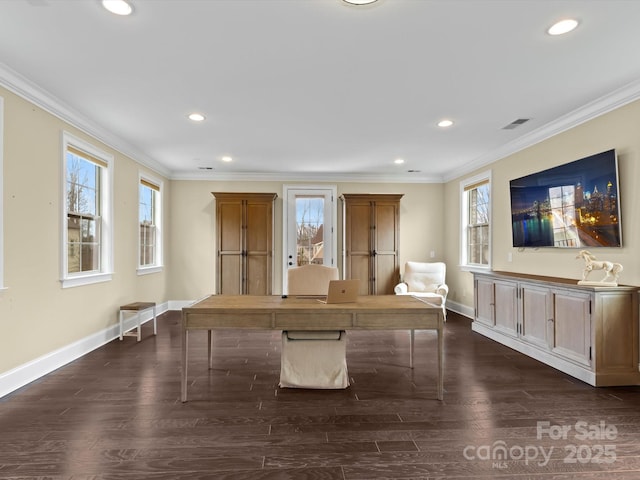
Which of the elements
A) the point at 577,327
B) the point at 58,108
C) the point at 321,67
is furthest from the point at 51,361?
the point at 577,327

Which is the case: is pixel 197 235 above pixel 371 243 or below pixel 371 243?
above

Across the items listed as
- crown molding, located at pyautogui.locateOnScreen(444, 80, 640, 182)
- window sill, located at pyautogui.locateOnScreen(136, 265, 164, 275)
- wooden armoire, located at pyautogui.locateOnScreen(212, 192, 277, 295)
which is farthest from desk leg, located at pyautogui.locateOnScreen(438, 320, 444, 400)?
window sill, located at pyautogui.locateOnScreen(136, 265, 164, 275)

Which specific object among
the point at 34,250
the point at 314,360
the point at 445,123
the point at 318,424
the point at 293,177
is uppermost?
the point at 445,123

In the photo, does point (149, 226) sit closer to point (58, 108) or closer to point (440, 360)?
point (58, 108)

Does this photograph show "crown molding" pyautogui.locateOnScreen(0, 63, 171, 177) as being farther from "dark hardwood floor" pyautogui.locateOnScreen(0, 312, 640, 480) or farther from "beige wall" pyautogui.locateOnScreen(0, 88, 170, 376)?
"dark hardwood floor" pyautogui.locateOnScreen(0, 312, 640, 480)

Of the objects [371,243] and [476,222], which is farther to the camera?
[371,243]

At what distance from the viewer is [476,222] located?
21.1ft

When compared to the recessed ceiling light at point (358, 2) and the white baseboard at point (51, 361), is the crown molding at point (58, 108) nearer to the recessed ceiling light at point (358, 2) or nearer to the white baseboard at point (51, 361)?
the white baseboard at point (51, 361)

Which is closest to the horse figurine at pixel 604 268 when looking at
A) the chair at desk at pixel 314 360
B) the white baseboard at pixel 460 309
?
the chair at desk at pixel 314 360

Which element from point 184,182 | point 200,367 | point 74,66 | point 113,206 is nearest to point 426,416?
point 200,367

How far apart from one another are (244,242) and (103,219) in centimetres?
240

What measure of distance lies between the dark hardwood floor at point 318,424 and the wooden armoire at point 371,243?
3.02 meters

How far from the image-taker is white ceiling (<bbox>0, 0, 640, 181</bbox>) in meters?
2.31

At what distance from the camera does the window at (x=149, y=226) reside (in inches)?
236
